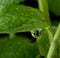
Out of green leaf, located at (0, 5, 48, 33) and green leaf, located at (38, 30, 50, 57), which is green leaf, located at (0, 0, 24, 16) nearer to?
green leaf, located at (0, 5, 48, 33)

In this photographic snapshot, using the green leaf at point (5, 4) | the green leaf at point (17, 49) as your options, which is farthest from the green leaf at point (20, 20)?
the green leaf at point (17, 49)

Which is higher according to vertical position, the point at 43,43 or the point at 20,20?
the point at 20,20

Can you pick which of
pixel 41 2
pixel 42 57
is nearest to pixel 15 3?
pixel 41 2

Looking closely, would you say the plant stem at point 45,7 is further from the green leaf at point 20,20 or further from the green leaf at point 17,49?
the green leaf at point 17,49

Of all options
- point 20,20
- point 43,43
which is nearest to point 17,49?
point 43,43

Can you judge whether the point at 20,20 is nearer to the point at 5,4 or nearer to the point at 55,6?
the point at 5,4

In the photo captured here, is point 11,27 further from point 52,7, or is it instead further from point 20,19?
point 52,7
